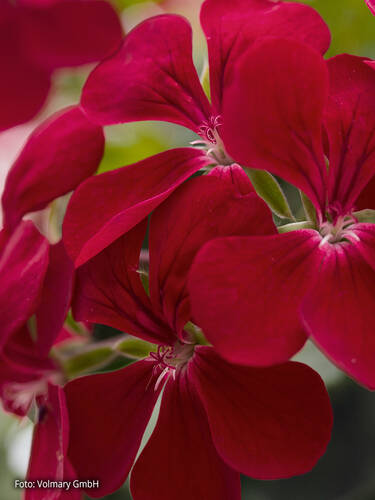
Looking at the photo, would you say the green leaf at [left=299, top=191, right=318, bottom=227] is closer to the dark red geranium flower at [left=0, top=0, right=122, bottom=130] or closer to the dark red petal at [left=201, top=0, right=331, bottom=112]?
the dark red petal at [left=201, top=0, right=331, bottom=112]

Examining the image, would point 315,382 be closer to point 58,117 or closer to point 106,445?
point 106,445

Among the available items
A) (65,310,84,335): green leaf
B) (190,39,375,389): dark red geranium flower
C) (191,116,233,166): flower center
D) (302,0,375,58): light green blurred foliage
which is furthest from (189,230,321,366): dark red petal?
(302,0,375,58): light green blurred foliage

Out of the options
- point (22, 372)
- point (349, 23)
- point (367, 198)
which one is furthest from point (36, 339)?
point (349, 23)

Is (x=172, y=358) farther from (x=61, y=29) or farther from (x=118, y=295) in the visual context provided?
(x=61, y=29)

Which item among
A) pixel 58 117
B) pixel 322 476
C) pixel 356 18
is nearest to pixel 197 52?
pixel 356 18

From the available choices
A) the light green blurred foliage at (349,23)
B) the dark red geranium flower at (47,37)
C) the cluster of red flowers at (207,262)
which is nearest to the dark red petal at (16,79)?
the dark red geranium flower at (47,37)

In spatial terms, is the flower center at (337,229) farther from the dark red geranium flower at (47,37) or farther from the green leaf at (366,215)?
the dark red geranium flower at (47,37)
